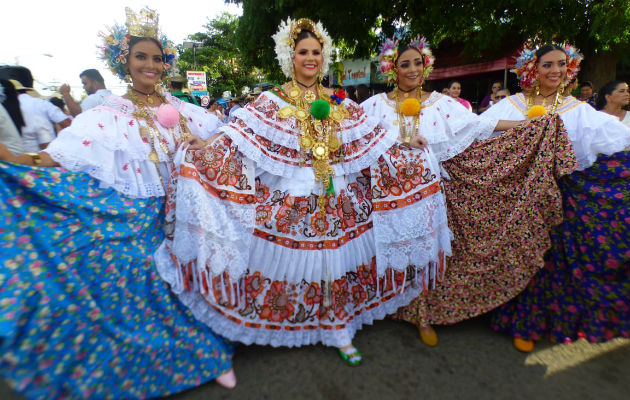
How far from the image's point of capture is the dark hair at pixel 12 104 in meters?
2.91

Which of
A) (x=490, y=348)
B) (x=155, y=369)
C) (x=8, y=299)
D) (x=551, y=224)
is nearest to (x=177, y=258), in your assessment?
(x=155, y=369)

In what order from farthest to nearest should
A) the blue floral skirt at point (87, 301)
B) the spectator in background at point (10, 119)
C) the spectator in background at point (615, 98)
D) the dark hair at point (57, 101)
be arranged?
the dark hair at point (57, 101), the spectator in background at point (615, 98), the spectator in background at point (10, 119), the blue floral skirt at point (87, 301)

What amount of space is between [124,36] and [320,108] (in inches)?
55.0

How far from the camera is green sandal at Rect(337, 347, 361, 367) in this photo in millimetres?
2139

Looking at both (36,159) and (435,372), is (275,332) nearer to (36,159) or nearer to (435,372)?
(435,372)

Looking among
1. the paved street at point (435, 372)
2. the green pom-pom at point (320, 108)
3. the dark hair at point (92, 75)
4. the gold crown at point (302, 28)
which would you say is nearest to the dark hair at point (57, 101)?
the dark hair at point (92, 75)

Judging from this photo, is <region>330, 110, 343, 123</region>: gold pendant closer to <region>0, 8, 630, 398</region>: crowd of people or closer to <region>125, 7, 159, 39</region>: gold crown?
<region>0, 8, 630, 398</region>: crowd of people

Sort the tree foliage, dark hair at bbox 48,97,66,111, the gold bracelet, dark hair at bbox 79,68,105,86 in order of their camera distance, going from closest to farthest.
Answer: the gold bracelet < dark hair at bbox 48,97,66,111 < dark hair at bbox 79,68,105,86 < the tree foliage

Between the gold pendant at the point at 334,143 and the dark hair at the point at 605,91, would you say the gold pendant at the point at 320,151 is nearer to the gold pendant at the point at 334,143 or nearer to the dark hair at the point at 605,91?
the gold pendant at the point at 334,143

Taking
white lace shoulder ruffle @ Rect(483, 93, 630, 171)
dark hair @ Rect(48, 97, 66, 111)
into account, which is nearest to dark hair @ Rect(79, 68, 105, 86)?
dark hair @ Rect(48, 97, 66, 111)

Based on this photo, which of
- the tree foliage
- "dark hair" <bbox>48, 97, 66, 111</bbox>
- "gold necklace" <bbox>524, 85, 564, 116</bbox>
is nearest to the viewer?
"gold necklace" <bbox>524, 85, 564, 116</bbox>

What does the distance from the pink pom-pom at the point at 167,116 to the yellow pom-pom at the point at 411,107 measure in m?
1.67

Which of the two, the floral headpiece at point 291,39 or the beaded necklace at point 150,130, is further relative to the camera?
the floral headpiece at point 291,39

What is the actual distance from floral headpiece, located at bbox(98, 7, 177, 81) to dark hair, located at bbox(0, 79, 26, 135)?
1402mm
